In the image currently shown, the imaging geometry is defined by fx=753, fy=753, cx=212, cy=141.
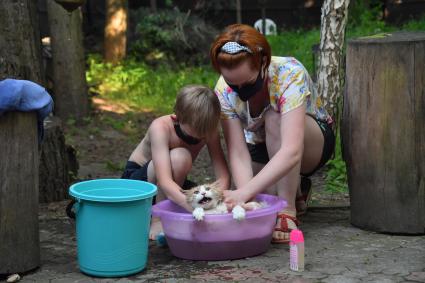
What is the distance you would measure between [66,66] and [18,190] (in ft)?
15.3

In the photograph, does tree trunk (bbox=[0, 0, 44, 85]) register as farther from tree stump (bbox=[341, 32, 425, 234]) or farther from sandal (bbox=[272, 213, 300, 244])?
tree stump (bbox=[341, 32, 425, 234])

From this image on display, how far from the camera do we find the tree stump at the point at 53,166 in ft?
15.1

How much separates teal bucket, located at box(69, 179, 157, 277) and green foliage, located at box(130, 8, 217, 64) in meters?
8.11

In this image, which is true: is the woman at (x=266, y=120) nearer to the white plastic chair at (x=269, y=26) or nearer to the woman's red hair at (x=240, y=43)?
the woman's red hair at (x=240, y=43)

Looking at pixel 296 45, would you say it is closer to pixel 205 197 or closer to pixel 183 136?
pixel 183 136

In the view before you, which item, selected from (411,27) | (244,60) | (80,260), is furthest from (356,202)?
(411,27)

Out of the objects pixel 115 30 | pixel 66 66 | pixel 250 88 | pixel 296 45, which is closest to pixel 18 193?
pixel 250 88

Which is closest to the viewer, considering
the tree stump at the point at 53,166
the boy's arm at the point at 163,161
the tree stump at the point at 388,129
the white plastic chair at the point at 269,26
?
the boy's arm at the point at 163,161

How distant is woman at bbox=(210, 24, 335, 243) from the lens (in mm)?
3387

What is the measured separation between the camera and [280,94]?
355cm

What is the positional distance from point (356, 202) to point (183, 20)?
8076 millimetres

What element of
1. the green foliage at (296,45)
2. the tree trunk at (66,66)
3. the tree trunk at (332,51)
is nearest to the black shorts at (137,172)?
the tree trunk at (332,51)

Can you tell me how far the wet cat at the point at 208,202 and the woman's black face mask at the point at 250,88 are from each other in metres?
0.47

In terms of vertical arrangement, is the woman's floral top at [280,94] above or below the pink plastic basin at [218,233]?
above
